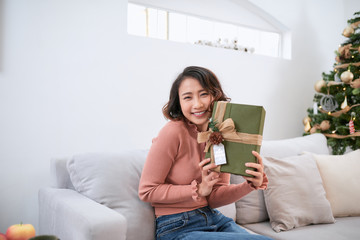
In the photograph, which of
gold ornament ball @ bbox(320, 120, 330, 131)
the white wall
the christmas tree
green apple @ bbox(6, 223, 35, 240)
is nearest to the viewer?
green apple @ bbox(6, 223, 35, 240)

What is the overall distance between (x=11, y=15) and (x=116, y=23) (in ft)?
2.34

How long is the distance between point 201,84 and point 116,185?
1.95ft

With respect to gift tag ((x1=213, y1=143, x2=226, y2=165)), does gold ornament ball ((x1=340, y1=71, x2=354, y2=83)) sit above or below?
above

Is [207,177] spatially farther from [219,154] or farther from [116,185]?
[116,185]

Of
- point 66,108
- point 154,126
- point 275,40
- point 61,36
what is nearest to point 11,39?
point 61,36

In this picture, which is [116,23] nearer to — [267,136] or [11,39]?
[11,39]

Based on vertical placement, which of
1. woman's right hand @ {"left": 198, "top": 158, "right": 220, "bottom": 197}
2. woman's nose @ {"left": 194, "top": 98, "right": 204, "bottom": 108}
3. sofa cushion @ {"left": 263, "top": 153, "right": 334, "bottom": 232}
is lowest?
sofa cushion @ {"left": 263, "top": 153, "right": 334, "bottom": 232}

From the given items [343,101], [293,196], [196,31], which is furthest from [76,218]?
[343,101]

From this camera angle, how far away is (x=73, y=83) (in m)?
2.18

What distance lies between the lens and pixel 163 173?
1.25m

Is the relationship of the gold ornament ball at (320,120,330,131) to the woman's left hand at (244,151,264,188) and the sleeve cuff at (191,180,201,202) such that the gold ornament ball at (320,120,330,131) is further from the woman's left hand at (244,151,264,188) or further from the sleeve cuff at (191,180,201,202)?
the sleeve cuff at (191,180,201,202)

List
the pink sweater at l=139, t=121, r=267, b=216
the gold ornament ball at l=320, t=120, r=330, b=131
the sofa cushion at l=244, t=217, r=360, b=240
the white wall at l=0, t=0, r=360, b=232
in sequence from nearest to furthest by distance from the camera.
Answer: the pink sweater at l=139, t=121, r=267, b=216 → the sofa cushion at l=244, t=217, r=360, b=240 → the white wall at l=0, t=0, r=360, b=232 → the gold ornament ball at l=320, t=120, r=330, b=131

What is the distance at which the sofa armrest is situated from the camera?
1.03 metres

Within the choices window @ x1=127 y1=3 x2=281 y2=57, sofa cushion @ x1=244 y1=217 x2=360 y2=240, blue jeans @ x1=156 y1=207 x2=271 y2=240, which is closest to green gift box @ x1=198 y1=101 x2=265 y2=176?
blue jeans @ x1=156 y1=207 x2=271 y2=240
